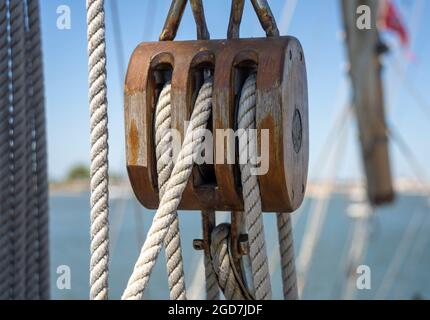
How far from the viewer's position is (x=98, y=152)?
627 mm

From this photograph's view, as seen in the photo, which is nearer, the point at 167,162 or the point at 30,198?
the point at 167,162

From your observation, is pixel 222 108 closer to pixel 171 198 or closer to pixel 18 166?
pixel 171 198

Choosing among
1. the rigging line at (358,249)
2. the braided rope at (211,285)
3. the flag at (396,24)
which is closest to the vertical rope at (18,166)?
the braided rope at (211,285)

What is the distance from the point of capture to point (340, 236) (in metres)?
24.1

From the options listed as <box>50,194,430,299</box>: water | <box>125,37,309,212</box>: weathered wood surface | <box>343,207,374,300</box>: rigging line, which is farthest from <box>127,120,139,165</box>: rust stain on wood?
<box>343,207,374,300</box>: rigging line

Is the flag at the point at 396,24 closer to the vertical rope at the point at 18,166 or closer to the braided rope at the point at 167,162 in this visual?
the vertical rope at the point at 18,166

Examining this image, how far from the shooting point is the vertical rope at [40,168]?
3.18 ft

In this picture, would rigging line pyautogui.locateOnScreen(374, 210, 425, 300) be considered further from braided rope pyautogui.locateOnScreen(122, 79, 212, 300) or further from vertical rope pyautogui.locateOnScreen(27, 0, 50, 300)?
braided rope pyautogui.locateOnScreen(122, 79, 212, 300)

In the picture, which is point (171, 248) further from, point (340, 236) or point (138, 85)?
point (340, 236)

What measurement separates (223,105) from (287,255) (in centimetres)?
22

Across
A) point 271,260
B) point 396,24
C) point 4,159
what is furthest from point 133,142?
point 396,24

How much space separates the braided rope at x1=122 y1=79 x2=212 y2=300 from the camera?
59cm

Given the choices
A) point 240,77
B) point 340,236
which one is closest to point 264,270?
point 240,77
